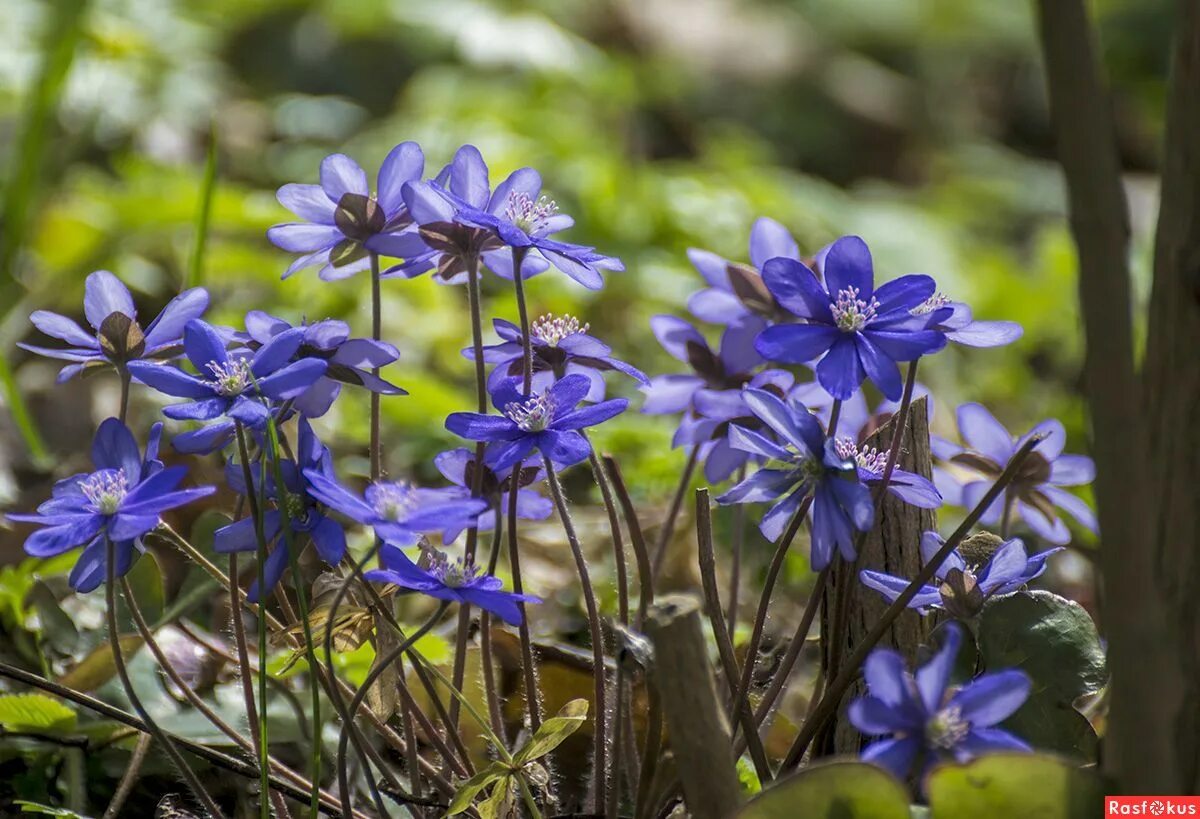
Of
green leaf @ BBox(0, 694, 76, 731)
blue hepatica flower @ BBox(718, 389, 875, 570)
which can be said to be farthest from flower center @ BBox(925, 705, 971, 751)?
green leaf @ BBox(0, 694, 76, 731)

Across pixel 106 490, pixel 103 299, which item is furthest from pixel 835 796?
pixel 103 299

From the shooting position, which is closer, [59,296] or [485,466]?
[485,466]

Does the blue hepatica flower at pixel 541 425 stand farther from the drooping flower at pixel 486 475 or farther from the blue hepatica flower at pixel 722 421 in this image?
the blue hepatica flower at pixel 722 421

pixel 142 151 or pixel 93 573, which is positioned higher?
pixel 142 151

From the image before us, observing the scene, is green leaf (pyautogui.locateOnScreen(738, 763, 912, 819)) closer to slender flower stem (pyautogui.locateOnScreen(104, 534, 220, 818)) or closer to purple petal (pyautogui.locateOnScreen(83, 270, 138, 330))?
slender flower stem (pyautogui.locateOnScreen(104, 534, 220, 818))

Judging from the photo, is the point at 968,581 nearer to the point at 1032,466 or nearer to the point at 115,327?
the point at 1032,466

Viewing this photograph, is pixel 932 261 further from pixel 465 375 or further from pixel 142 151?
pixel 142 151

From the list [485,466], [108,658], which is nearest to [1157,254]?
[485,466]
